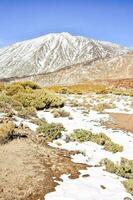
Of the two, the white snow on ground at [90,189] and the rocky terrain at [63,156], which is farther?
the rocky terrain at [63,156]

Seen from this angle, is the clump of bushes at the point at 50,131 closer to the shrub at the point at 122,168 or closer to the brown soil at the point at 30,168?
the brown soil at the point at 30,168

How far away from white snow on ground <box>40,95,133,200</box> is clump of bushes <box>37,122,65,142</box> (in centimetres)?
25

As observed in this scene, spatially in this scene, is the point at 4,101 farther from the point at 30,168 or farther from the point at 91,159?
the point at 30,168

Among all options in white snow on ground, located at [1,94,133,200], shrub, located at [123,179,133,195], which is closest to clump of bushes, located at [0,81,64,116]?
white snow on ground, located at [1,94,133,200]

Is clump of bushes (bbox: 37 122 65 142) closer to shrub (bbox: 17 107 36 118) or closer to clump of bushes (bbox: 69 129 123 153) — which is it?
clump of bushes (bbox: 69 129 123 153)

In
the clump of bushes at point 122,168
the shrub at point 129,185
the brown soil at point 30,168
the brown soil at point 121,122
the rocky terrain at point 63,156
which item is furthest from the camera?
the brown soil at point 121,122

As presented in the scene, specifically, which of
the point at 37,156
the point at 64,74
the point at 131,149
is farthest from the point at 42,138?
the point at 64,74

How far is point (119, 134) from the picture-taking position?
1831 centimetres

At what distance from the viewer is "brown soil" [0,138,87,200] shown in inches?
428

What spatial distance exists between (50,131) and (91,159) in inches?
124

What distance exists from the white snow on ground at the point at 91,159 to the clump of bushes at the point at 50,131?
0.82 ft

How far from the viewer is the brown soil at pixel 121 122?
20.5 m

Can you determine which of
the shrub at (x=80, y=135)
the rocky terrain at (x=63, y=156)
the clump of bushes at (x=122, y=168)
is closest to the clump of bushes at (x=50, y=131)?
the rocky terrain at (x=63, y=156)

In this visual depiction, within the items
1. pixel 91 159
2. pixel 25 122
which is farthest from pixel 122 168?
pixel 25 122
